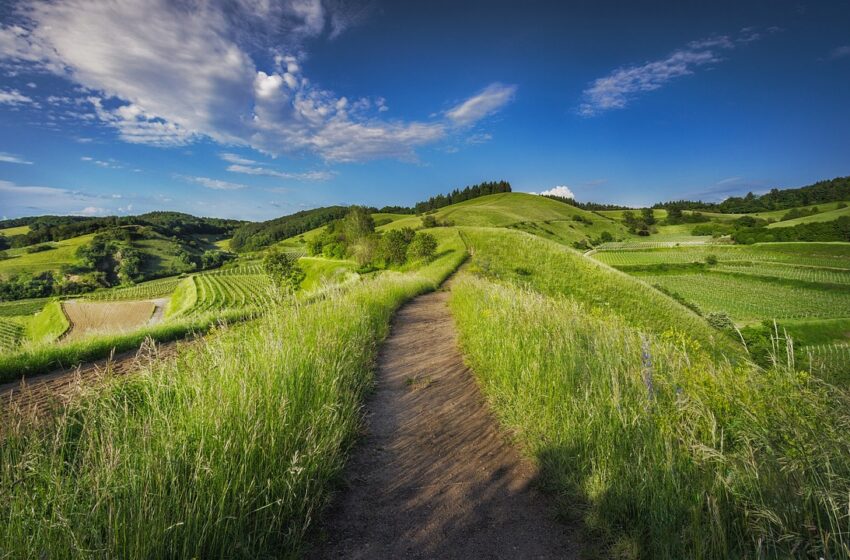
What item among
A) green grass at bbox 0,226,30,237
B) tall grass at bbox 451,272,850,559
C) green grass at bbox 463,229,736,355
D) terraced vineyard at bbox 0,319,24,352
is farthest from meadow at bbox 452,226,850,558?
green grass at bbox 0,226,30,237

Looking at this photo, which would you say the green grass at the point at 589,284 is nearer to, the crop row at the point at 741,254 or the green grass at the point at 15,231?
the crop row at the point at 741,254

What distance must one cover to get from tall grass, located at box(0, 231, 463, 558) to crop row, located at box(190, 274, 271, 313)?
166 feet

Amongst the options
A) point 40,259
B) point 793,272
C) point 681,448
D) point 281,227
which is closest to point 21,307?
point 40,259

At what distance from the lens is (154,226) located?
501ft

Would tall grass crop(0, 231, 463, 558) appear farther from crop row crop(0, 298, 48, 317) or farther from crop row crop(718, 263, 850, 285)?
crop row crop(0, 298, 48, 317)

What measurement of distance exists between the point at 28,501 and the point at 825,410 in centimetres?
584

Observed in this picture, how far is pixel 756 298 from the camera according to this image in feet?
153

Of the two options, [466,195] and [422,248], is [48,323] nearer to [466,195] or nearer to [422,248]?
[422,248]

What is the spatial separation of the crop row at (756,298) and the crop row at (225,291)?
6152 centimetres

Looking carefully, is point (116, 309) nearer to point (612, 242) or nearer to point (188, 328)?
point (188, 328)

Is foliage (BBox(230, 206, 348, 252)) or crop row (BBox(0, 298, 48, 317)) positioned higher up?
foliage (BBox(230, 206, 348, 252))

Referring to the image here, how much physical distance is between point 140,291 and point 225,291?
32885 mm

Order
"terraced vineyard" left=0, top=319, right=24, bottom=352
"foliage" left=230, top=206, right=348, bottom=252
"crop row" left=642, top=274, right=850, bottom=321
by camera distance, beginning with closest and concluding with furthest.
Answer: "crop row" left=642, top=274, right=850, bottom=321, "terraced vineyard" left=0, top=319, right=24, bottom=352, "foliage" left=230, top=206, right=348, bottom=252

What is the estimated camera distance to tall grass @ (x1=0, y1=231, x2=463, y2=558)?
6.62 feet
